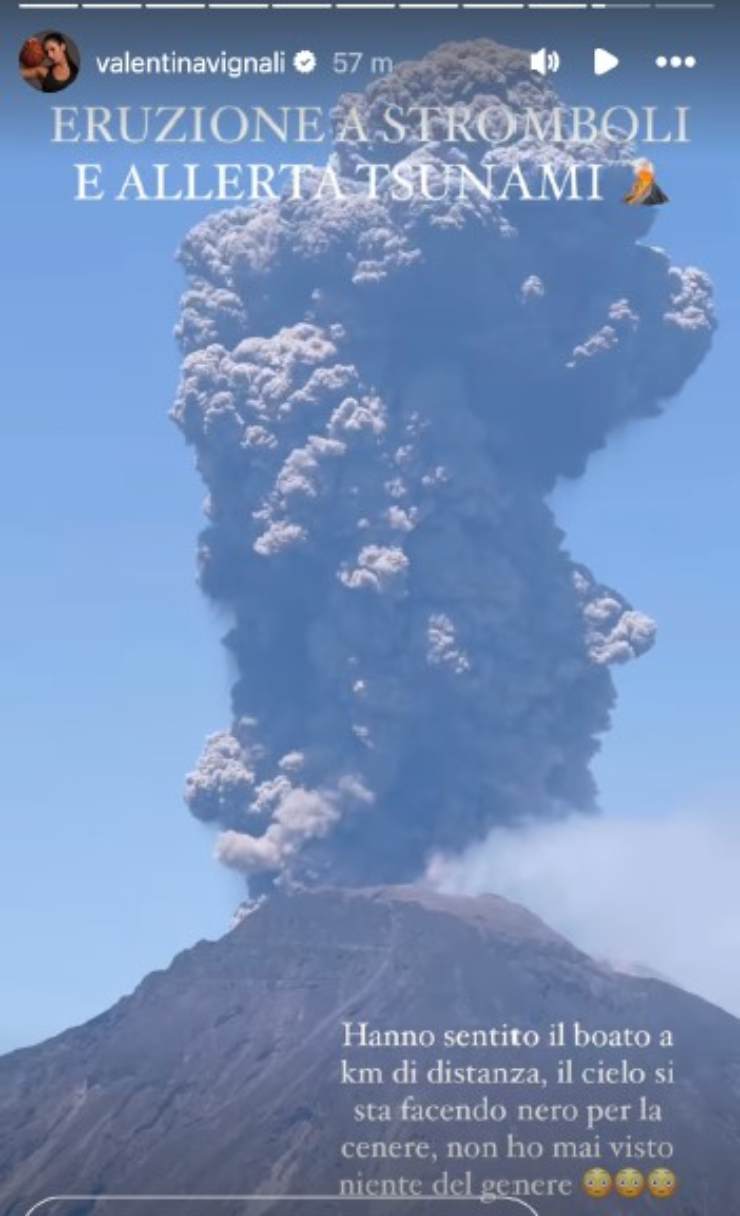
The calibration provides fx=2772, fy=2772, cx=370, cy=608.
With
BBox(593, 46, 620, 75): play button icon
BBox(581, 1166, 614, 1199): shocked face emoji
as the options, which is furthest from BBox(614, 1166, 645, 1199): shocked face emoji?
BBox(593, 46, 620, 75): play button icon

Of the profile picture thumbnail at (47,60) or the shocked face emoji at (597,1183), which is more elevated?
the profile picture thumbnail at (47,60)

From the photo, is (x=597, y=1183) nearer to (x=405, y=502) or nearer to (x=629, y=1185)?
(x=629, y=1185)

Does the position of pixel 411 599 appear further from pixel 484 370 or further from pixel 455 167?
pixel 455 167

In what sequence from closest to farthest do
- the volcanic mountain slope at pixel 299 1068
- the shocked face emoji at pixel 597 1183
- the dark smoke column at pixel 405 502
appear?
the shocked face emoji at pixel 597 1183 < the volcanic mountain slope at pixel 299 1068 < the dark smoke column at pixel 405 502

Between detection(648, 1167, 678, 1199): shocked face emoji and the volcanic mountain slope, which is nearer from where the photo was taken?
detection(648, 1167, 678, 1199): shocked face emoji

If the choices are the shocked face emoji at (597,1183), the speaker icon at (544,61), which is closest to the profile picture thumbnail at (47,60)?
the speaker icon at (544,61)

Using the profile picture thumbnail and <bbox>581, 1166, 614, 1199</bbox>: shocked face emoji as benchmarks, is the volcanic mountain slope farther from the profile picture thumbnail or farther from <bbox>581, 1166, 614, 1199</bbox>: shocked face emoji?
the profile picture thumbnail

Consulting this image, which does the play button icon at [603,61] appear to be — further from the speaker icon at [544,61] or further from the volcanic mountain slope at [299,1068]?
the volcanic mountain slope at [299,1068]

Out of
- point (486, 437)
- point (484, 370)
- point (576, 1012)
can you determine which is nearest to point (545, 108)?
point (576, 1012)
